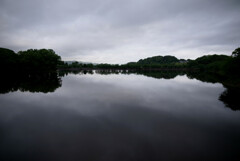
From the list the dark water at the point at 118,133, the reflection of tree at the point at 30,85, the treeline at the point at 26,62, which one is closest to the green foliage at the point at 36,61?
the treeline at the point at 26,62

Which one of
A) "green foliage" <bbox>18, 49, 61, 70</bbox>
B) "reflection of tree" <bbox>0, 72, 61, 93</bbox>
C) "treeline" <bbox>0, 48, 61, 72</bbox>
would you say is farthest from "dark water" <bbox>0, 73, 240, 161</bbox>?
"treeline" <bbox>0, 48, 61, 72</bbox>

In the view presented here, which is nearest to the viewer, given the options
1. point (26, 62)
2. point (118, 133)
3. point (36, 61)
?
point (118, 133)

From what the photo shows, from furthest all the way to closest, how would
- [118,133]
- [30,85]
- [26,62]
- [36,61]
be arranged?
[36,61] < [26,62] < [30,85] < [118,133]

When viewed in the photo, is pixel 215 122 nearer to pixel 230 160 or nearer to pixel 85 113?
pixel 230 160

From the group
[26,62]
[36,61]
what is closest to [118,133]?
[36,61]

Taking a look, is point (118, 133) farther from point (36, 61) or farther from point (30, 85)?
point (36, 61)

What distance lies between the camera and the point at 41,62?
4725 cm

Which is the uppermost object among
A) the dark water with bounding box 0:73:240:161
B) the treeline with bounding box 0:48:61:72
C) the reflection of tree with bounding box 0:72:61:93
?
the treeline with bounding box 0:48:61:72

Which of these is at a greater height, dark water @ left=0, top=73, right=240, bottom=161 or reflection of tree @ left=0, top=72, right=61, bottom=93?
reflection of tree @ left=0, top=72, right=61, bottom=93

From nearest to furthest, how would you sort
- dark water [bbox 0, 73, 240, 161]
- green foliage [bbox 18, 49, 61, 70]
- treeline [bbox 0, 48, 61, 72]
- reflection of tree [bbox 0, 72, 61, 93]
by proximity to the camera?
dark water [bbox 0, 73, 240, 161], reflection of tree [bbox 0, 72, 61, 93], treeline [bbox 0, 48, 61, 72], green foliage [bbox 18, 49, 61, 70]

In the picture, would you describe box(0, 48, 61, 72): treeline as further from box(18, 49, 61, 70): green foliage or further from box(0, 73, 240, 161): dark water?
box(0, 73, 240, 161): dark water

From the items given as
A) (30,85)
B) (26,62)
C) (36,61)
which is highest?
(36,61)

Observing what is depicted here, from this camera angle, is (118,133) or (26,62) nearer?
(118,133)

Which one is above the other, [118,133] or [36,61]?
[36,61]
